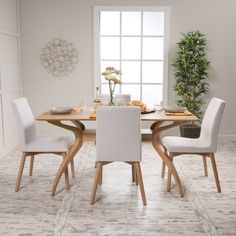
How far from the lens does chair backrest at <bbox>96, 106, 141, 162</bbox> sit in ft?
9.73

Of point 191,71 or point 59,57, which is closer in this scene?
point 191,71

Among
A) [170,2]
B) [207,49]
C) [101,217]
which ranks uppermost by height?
[170,2]

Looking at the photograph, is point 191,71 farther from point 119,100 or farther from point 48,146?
point 48,146

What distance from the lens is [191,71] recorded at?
5.51 m

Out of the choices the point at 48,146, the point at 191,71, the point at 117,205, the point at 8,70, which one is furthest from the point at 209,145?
the point at 8,70

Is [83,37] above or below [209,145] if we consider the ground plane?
above

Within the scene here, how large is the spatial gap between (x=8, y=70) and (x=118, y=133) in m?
2.74

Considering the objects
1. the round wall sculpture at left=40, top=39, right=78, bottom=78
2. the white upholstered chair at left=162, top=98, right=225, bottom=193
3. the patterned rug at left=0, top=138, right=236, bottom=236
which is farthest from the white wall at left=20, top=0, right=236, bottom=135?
the white upholstered chair at left=162, top=98, right=225, bottom=193

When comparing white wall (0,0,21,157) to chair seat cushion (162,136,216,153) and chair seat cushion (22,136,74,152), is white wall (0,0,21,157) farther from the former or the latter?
chair seat cushion (162,136,216,153)

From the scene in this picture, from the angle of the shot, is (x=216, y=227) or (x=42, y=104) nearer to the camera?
(x=216, y=227)

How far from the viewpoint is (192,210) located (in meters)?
3.01

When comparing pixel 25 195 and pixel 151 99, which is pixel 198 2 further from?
pixel 25 195

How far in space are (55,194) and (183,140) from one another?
53.9 inches

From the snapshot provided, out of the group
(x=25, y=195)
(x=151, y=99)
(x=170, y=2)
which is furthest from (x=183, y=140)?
(x=170, y=2)
